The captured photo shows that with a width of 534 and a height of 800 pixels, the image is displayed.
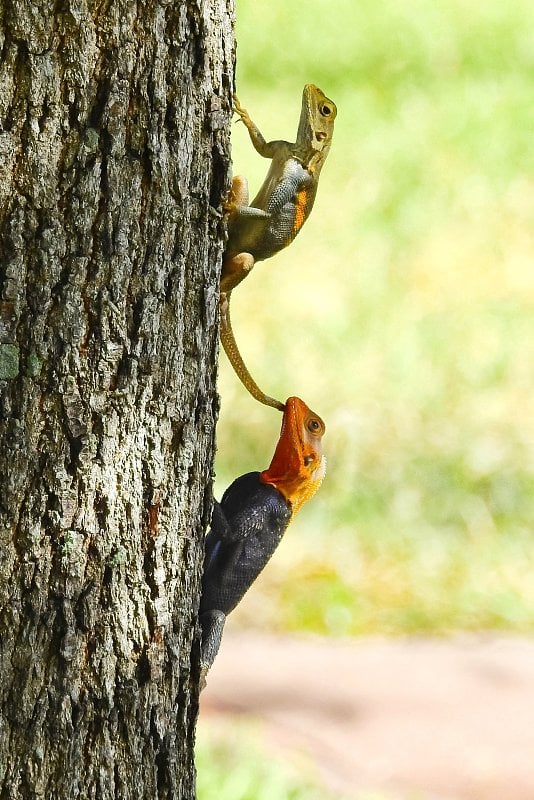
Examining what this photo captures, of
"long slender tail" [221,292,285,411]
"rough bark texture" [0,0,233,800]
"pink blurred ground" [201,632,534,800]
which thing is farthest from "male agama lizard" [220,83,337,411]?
"pink blurred ground" [201,632,534,800]

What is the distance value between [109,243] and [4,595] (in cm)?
65

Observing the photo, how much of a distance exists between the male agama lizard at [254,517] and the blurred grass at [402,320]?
2.58 metres

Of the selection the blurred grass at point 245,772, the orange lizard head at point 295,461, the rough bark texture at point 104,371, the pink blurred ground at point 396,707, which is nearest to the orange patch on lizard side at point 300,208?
the orange lizard head at point 295,461

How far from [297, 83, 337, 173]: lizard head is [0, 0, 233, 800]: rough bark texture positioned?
747 mm

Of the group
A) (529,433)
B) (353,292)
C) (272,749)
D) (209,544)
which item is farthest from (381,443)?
(209,544)

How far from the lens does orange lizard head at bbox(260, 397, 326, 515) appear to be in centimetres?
322

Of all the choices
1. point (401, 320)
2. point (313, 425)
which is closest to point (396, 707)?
point (313, 425)

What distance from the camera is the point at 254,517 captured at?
3117 millimetres

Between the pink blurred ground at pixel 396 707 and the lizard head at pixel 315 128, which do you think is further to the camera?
the pink blurred ground at pixel 396 707

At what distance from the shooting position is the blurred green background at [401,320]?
6.00 metres

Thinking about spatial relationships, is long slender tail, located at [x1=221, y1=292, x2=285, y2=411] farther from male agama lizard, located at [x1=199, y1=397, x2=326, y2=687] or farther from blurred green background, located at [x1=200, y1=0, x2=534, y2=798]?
blurred green background, located at [x1=200, y1=0, x2=534, y2=798]

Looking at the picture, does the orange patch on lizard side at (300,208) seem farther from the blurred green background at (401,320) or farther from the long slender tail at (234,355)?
the blurred green background at (401,320)

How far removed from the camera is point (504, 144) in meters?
8.85

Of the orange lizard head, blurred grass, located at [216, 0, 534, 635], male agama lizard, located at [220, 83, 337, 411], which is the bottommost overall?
the orange lizard head
